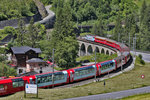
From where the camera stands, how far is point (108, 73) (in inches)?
3078

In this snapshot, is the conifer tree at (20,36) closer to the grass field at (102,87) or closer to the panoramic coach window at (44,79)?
the grass field at (102,87)

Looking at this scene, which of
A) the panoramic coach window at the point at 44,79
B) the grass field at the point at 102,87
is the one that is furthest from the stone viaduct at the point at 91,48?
the panoramic coach window at the point at 44,79

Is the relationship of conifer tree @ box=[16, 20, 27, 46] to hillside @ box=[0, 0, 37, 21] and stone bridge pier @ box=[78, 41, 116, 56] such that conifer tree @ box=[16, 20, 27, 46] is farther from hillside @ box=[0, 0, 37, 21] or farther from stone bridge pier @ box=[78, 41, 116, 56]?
stone bridge pier @ box=[78, 41, 116, 56]

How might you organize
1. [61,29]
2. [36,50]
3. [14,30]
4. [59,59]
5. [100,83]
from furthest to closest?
[14,30] → [61,29] → [36,50] → [59,59] → [100,83]


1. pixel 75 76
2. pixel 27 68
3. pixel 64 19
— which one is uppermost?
pixel 64 19

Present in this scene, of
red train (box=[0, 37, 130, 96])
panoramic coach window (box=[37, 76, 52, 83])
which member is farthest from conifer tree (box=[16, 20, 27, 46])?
panoramic coach window (box=[37, 76, 52, 83])

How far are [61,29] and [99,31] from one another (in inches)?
2472

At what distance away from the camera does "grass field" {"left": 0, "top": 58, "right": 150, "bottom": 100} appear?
49.8 m

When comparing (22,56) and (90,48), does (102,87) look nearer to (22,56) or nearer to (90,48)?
(22,56)

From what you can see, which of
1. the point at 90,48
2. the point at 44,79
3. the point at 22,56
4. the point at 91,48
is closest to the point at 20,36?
the point at 22,56

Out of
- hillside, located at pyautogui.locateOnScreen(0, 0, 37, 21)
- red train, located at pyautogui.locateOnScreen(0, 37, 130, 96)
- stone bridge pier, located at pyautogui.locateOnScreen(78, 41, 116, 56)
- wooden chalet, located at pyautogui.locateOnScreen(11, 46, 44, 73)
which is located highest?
hillside, located at pyautogui.locateOnScreen(0, 0, 37, 21)

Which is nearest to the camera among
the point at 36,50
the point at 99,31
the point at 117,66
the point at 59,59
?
the point at 117,66

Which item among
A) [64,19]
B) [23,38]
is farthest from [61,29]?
[23,38]

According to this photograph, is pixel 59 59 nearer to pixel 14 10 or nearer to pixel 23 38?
pixel 23 38
